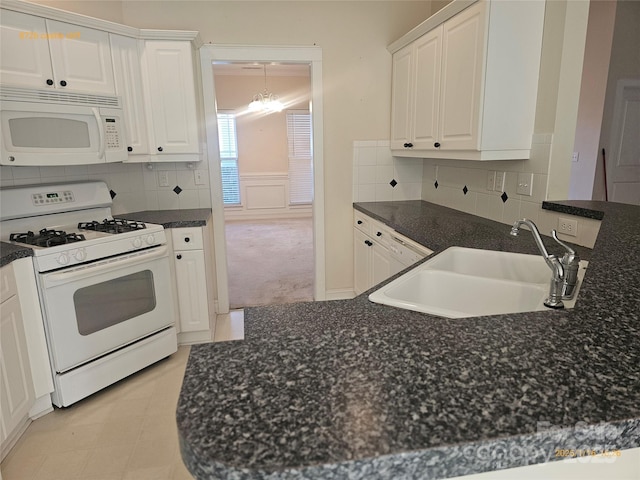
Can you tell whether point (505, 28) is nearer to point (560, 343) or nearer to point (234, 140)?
point (560, 343)

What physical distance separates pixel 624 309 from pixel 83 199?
304cm

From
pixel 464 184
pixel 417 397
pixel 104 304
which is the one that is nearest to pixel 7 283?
pixel 104 304

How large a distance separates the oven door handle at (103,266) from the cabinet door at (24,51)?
1086 millimetres

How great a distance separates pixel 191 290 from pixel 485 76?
2345mm

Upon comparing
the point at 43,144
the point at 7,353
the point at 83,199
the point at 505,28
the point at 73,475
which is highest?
the point at 505,28

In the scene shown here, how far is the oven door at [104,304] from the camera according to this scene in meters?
2.15

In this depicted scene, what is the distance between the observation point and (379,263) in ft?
10.2

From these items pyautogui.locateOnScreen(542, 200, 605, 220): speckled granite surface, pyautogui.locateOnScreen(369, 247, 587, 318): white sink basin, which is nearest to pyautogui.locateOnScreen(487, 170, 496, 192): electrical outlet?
pyautogui.locateOnScreen(542, 200, 605, 220): speckled granite surface

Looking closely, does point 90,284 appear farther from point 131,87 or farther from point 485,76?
point 485,76

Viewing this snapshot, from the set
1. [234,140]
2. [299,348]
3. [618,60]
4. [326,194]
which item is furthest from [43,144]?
[234,140]

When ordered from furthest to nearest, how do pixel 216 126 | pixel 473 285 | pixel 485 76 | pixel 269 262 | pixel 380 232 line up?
pixel 269 262
pixel 216 126
pixel 380 232
pixel 485 76
pixel 473 285

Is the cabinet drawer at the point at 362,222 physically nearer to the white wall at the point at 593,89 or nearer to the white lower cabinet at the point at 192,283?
the white lower cabinet at the point at 192,283

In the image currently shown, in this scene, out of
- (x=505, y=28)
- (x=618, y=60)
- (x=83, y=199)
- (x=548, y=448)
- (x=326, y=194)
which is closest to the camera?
(x=548, y=448)

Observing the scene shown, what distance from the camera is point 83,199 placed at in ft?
9.18
